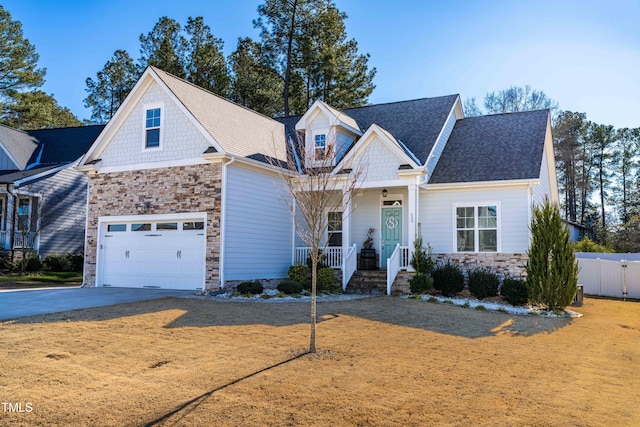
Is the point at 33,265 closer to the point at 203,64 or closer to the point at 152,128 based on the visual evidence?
the point at 152,128

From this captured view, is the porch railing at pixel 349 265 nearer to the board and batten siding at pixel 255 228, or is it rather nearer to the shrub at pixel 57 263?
the board and batten siding at pixel 255 228

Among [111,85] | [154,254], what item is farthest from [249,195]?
[111,85]

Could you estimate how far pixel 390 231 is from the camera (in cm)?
1845

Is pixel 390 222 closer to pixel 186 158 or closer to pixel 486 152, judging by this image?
pixel 486 152

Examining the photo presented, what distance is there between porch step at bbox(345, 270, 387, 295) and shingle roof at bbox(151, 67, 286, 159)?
5170 mm

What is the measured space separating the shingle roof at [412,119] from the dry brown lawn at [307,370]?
8.58 metres

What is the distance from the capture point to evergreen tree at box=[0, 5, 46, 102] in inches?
1345

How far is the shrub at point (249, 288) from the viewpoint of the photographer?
48.3 feet

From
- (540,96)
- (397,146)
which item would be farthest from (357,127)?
(540,96)

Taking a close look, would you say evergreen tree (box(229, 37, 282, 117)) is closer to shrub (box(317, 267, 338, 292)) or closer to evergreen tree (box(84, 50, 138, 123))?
evergreen tree (box(84, 50, 138, 123))

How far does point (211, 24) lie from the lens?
1321 inches

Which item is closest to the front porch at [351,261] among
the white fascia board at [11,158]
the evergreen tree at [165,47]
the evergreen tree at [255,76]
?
the white fascia board at [11,158]

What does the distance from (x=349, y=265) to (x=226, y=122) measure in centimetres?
651

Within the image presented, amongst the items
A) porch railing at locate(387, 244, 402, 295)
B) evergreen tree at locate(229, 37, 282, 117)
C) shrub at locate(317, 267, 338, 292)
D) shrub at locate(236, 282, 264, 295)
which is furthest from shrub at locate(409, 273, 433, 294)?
evergreen tree at locate(229, 37, 282, 117)
